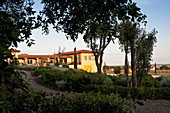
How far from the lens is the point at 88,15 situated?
292 centimetres

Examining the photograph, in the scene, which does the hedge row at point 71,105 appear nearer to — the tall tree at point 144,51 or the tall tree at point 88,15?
the tall tree at point 88,15

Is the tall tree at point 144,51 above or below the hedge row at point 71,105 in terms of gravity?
above

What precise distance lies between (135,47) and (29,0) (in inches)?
342

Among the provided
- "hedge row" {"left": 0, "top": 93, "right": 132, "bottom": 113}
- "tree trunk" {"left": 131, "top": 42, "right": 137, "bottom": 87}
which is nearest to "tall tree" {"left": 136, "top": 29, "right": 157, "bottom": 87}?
"tree trunk" {"left": 131, "top": 42, "right": 137, "bottom": 87}

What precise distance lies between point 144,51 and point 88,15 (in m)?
9.23

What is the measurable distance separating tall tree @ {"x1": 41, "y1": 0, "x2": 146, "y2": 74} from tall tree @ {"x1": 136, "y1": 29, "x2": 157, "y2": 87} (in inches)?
342

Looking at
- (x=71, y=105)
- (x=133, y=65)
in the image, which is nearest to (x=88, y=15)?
(x=71, y=105)

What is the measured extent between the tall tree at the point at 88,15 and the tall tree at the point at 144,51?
8.68m

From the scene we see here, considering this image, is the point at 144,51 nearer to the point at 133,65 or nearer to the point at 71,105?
the point at 133,65

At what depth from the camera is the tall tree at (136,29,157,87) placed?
11.1 metres

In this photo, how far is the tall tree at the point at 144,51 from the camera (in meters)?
11.1

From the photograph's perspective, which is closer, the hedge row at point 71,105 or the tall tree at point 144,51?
the hedge row at point 71,105

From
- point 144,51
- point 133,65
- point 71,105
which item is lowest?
point 71,105

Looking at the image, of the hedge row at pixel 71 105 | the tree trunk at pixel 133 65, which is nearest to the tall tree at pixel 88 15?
the hedge row at pixel 71 105
